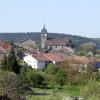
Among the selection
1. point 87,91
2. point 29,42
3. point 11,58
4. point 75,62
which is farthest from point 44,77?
point 29,42

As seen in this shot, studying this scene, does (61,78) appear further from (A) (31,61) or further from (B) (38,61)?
(A) (31,61)

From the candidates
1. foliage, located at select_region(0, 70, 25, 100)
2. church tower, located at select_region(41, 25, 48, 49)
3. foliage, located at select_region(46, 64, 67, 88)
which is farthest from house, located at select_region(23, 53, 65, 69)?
foliage, located at select_region(0, 70, 25, 100)

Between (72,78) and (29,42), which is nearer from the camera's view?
(72,78)

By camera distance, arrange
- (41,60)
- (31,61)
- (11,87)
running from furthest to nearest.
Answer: (31,61) < (41,60) < (11,87)

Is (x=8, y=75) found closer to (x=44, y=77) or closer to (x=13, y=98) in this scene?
(x=13, y=98)

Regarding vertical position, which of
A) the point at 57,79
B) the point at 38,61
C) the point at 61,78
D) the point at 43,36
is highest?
the point at 43,36

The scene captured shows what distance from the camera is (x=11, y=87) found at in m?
22.4

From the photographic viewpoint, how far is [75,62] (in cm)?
5428

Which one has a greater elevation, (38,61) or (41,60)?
(41,60)

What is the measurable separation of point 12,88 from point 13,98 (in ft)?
3.99

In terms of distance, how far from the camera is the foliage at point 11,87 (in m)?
21.7

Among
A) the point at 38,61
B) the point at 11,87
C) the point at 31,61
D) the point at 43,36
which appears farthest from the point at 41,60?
the point at 11,87

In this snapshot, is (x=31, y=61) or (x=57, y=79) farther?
(x=31, y=61)

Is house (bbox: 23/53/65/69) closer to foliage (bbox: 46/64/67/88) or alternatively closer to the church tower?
foliage (bbox: 46/64/67/88)
